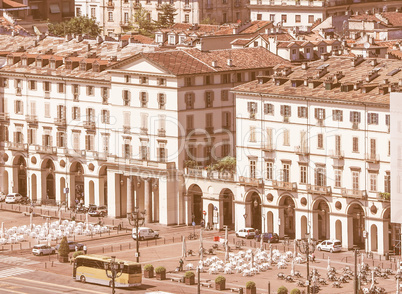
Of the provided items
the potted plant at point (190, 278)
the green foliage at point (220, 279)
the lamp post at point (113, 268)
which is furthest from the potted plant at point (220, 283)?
the lamp post at point (113, 268)

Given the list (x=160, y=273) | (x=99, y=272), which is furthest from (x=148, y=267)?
(x=99, y=272)

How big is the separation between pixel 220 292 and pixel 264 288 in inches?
184

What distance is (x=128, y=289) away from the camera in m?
187

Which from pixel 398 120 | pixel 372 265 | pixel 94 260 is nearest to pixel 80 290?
pixel 94 260

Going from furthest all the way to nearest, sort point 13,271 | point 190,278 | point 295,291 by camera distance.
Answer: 1. point 13,271
2. point 190,278
3. point 295,291

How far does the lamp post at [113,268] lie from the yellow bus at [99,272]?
87 cm

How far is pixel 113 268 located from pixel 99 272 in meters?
14.9

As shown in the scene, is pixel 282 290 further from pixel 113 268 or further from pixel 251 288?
pixel 113 268

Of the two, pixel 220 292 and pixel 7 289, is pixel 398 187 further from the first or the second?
pixel 7 289

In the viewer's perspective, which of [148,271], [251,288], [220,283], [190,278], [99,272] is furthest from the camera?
[148,271]

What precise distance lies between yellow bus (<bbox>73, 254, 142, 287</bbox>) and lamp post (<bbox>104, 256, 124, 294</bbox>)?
0.87 m

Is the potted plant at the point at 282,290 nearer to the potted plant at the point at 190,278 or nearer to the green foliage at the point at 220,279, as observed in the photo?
the green foliage at the point at 220,279

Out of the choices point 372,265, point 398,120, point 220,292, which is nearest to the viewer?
point 398,120

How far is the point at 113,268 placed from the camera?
17525cm
